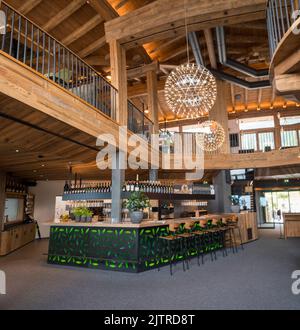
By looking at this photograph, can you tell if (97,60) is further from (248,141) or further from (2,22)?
(248,141)

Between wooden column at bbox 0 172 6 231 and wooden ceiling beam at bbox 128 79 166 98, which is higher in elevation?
wooden ceiling beam at bbox 128 79 166 98

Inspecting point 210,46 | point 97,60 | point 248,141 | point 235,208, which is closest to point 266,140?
point 248,141

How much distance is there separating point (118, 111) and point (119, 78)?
105 centimetres

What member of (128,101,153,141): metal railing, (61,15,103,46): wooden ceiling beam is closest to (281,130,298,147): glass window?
(128,101,153,141): metal railing

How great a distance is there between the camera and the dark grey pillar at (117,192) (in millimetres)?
6387

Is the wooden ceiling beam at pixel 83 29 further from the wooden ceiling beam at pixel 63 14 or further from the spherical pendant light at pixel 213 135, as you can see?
the spherical pendant light at pixel 213 135

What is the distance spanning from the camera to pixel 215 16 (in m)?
6.18

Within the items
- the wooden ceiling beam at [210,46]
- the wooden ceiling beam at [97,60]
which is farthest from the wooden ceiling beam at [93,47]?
the wooden ceiling beam at [210,46]

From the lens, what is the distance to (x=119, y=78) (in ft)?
23.2

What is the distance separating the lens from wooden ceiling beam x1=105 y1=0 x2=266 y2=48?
5946 millimetres

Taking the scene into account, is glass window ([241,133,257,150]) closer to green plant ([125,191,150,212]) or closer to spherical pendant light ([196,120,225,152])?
spherical pendant light ([196,120,225,152])

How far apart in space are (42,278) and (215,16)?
6.91 m

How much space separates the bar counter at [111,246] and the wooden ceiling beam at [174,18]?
4.92 meters
